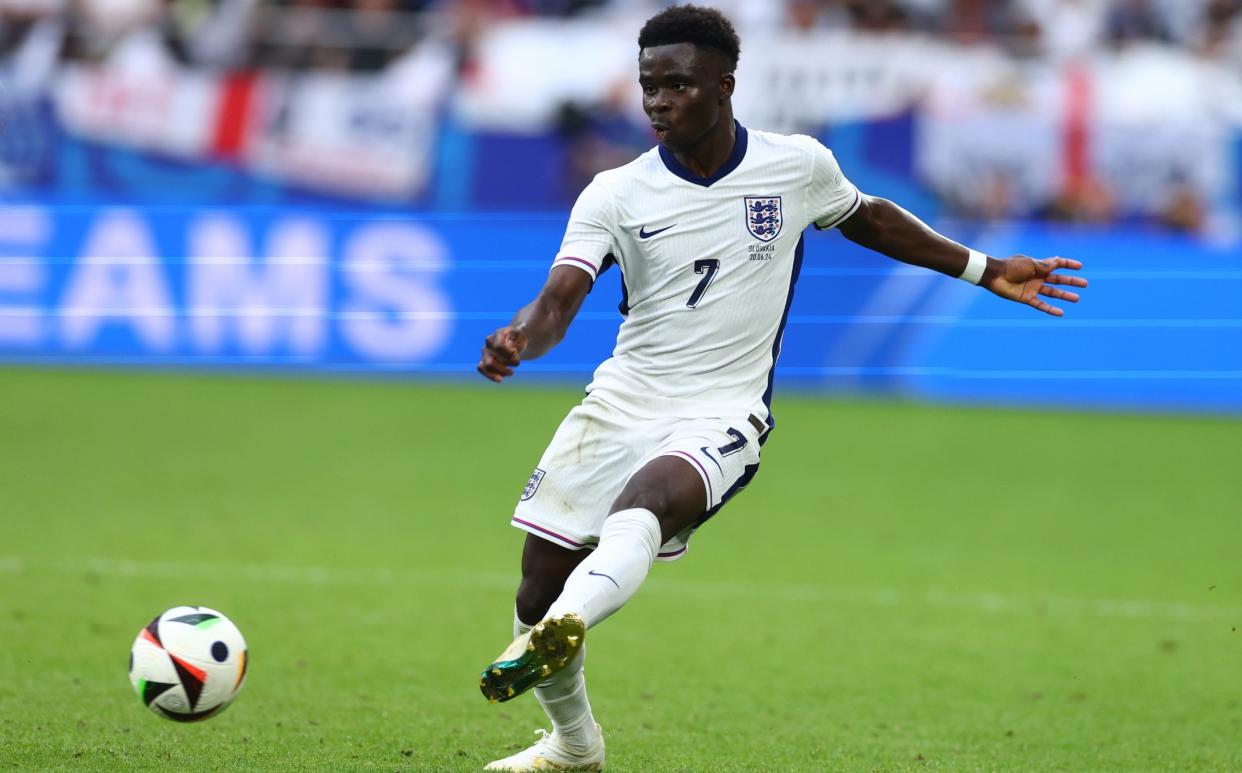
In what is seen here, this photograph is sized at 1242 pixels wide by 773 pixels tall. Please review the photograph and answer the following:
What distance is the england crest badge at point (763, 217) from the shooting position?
228 inches

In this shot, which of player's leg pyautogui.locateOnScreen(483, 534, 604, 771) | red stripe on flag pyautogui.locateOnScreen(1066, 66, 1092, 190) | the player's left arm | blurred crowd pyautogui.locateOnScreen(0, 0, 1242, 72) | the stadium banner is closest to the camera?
player's leg pyautogui.locateOnScreen(483, 534, 604, 771)

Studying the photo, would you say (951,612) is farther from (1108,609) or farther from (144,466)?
(144,466)

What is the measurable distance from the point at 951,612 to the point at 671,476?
4254mm

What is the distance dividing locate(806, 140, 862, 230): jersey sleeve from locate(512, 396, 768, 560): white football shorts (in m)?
0.74

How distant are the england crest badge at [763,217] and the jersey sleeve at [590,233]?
0.46m

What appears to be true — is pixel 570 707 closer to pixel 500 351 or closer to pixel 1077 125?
pixel 500 351

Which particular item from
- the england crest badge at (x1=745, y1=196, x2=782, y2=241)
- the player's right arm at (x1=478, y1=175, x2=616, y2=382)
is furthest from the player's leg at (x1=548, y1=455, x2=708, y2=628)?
the england crest badge at (x1=745, y1=196, x2=782, y2=241)

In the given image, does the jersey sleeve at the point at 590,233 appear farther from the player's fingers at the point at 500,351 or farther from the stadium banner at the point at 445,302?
the stadium banner at the point at 445,302

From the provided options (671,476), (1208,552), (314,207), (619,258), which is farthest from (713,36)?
(314,207)

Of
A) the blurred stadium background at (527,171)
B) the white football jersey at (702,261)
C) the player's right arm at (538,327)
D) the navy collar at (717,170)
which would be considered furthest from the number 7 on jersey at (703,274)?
the blurred stadium background at (527,171)

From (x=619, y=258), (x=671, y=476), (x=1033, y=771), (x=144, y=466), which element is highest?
(x=619, y=258)

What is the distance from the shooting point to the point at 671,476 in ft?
18.0

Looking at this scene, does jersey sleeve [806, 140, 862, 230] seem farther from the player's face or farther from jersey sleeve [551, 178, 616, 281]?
jersey sleeve [551, 178, 616, 281]

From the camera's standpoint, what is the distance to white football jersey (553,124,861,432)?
5715 millimetres
